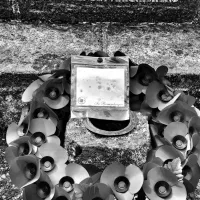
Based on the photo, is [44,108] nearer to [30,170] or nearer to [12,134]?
[12,134]

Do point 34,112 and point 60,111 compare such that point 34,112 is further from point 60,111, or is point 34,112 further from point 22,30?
point 22,30

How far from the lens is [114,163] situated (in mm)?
1879

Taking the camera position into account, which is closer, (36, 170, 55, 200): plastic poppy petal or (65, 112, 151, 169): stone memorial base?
(36, 170, 55, 200): plastic poppy petal

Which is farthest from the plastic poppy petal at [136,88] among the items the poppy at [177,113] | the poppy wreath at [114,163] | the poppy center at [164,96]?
the poppy at [177,113]

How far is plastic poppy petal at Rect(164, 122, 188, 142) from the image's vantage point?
208 cm

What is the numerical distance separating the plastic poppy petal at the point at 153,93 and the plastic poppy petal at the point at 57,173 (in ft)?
1.84

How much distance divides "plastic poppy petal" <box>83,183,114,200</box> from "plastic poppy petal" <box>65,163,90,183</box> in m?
0.13

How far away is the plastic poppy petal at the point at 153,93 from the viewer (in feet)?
7.33

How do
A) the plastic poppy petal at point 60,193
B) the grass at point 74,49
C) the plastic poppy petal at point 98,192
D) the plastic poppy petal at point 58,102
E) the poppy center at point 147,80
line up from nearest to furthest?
the plastic poppy petal at point 98,192 < the plastic poppy petal at point 60,193 < the plastic poppy petal at point 58,102 < the poppy center at point 147,80 < the grass at point 74,49

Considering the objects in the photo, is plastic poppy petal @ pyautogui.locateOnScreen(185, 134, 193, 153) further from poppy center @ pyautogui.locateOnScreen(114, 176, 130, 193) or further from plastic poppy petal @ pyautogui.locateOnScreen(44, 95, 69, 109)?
plastic poppy petal @ pyautogui.locateOnScreen(44, 95, 69, 109)

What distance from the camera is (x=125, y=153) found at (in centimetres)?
201

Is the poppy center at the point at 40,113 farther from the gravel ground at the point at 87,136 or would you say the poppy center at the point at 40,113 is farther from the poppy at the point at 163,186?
the poppy at the point at 163,186

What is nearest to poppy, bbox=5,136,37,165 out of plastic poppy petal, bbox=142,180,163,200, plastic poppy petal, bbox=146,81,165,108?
plastic poppy petal, bbox=142,180,163,200

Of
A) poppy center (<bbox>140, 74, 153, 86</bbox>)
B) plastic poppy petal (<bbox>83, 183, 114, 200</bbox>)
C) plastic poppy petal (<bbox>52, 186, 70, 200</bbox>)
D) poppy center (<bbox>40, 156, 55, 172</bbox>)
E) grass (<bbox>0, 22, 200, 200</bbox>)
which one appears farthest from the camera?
grass (<bbox>0, 22, 200, 200</bbox>)
